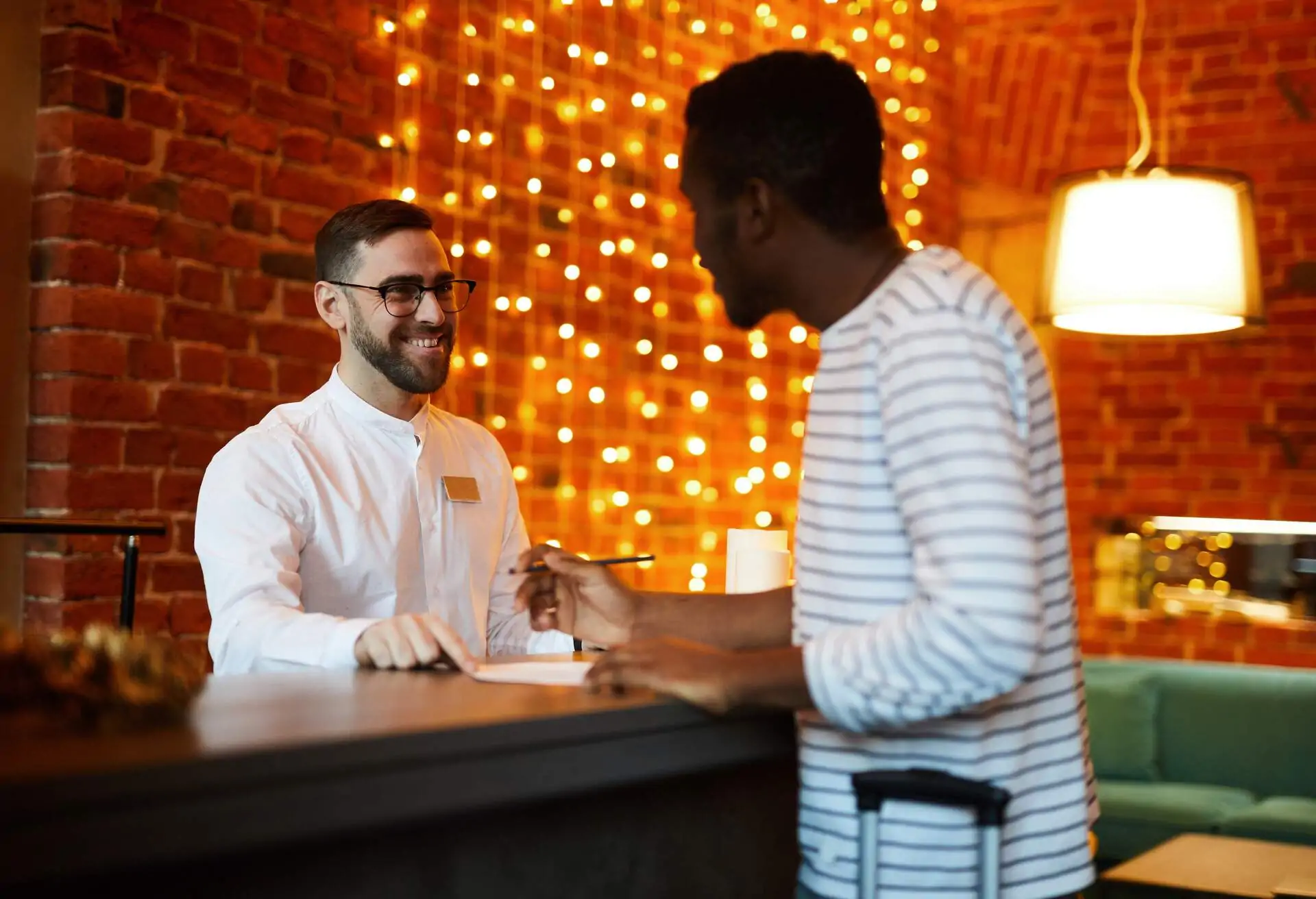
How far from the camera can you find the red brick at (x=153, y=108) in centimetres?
302

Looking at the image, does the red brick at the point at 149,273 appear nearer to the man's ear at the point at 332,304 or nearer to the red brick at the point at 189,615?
the man's ear at the point at 332,304

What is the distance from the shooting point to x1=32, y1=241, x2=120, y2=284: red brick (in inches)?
116

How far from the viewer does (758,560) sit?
290 centimetres

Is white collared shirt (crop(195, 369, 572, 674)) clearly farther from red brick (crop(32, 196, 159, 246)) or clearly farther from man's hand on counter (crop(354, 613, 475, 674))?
red brick (crop(32, 196, 159, 246))

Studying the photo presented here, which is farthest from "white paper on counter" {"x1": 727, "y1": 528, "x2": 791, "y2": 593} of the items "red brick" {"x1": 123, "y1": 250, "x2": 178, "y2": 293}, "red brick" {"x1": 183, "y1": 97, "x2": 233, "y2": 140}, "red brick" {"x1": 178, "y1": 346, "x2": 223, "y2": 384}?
"red brick" {"x1": 183, "y1": 97, "x2": 233, "y2": 140}

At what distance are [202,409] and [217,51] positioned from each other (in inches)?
29.6

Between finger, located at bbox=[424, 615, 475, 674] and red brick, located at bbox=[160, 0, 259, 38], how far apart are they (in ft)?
5.94

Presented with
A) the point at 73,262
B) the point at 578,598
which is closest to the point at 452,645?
the point at 578,598

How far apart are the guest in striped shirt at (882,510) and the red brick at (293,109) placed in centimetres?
207

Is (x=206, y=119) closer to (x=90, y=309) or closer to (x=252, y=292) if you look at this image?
(x=252, y=292)

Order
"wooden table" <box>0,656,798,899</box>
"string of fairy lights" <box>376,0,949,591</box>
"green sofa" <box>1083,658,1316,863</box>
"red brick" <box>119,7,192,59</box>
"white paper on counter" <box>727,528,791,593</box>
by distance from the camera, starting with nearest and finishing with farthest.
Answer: "wooden table" <box>0,656,798,899</box> < "white paper on counter" <box>727,528,791,593</box> < "red brick" <box>119,7,192,59</box> < "string of fairy lights" <box>376,0,949,591</box> < "green sofa" <box>1083,658,1316,863</box>

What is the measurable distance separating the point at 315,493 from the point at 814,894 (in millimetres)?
1334

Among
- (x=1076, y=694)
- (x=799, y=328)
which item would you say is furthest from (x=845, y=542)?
(x=799, y=328)

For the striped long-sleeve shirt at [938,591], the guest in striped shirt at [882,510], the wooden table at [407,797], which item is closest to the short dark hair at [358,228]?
the wooden table at [407,797]
